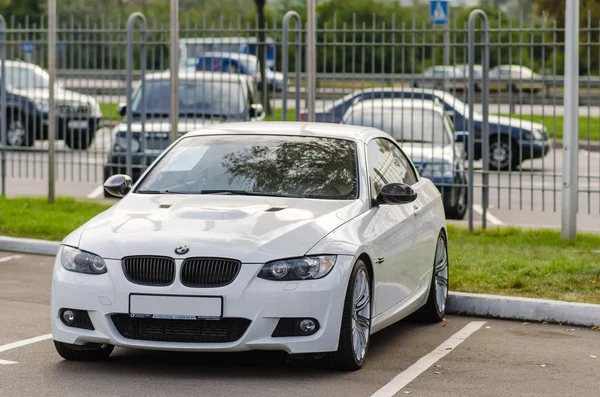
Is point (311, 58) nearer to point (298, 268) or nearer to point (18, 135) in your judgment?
point (18, 135)

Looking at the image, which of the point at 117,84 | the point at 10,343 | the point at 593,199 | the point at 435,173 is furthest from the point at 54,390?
the point at 593,199

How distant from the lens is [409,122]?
14492 millimetres

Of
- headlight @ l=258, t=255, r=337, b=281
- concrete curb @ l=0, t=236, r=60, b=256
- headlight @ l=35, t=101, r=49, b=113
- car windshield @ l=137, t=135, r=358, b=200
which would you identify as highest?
headlight @ l=35, t=101, r=49, b=113

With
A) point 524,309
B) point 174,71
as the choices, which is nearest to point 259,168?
point 524,309

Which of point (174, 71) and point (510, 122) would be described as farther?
point (174, 71)

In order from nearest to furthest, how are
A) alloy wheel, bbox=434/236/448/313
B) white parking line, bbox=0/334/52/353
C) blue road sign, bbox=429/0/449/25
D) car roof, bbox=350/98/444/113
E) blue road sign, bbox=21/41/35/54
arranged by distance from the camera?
1. white parking line, bbox=0/334/52/353
2. alloy wheel, bbox=434/236/448/313
3. car roof, bbox=350/98/444/113
4. blue road sign, bbox=21/41/35/54
5. blue road sign, bbox=429/0/449/25

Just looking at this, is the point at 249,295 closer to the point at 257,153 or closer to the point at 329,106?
the point at 257,153

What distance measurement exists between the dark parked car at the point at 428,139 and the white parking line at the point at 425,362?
206 inches

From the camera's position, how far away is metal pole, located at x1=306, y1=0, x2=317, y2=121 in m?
13.9

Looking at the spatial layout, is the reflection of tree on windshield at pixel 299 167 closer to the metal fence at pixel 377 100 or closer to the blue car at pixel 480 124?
the metal fence at pixel 377 100

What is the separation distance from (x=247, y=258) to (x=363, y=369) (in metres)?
1.05

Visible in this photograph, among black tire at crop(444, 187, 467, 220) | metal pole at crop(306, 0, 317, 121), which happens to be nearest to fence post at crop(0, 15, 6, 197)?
metal pole at crop(306, 0, 317, 121)

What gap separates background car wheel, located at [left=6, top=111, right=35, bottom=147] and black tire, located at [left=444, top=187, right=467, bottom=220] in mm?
5810

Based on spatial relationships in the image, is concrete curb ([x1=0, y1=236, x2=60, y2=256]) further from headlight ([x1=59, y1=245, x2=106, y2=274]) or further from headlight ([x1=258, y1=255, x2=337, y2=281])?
headlight ([x1=258, y1=255, x2=337, y2=281])
